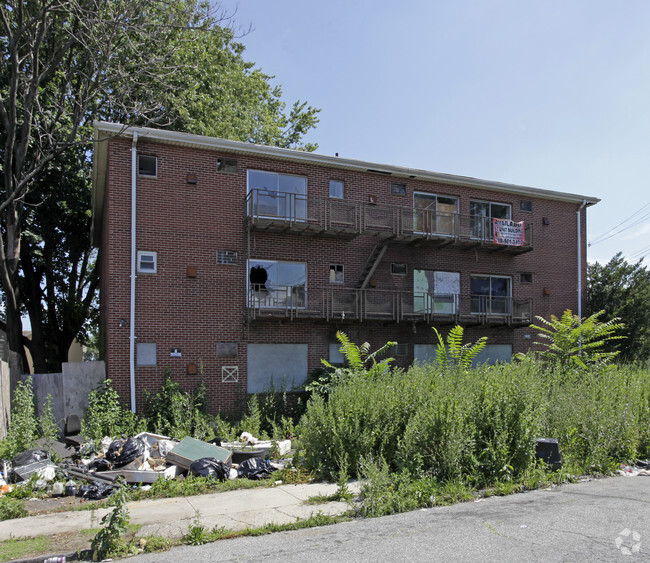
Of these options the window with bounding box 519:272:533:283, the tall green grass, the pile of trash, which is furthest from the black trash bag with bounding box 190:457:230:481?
the window with bounding box 519:272:533:283

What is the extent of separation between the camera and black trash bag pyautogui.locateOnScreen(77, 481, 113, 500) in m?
8.38

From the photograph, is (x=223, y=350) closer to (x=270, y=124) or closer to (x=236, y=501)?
(x=236, y=501)

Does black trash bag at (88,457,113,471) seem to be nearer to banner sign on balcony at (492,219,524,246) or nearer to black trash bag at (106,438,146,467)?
black trash bag at (106,438,146,467)

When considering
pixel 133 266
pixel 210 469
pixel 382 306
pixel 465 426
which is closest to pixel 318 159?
pixel 382 306

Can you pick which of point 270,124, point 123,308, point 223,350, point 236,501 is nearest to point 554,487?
point 236,501

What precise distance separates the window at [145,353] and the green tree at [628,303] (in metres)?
17.2

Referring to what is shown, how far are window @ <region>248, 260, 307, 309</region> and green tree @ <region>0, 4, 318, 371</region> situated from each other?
16.7 feet

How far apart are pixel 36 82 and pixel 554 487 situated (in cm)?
1548

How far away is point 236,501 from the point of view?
7.96 meters

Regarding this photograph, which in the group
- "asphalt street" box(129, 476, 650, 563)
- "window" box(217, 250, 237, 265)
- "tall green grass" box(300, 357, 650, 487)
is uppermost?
"window" box(217, 250, 237, 265)

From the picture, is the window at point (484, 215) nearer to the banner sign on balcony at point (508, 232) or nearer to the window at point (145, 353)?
the banner sign on balcony at point (508, 232)

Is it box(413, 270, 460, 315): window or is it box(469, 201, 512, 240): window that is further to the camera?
box(469, 201, 512, 240): window

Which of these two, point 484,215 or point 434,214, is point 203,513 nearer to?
point 434,214

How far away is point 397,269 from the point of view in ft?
61.1
